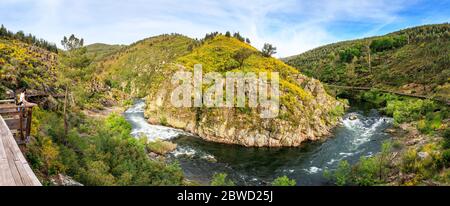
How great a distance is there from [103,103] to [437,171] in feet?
243

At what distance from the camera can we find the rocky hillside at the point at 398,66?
8281cm

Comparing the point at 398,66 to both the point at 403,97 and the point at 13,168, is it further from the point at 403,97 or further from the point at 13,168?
the point at 13,168

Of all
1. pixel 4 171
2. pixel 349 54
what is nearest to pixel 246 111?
pixel 4 171

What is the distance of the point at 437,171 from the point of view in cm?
2988

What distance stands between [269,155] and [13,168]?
3608cm

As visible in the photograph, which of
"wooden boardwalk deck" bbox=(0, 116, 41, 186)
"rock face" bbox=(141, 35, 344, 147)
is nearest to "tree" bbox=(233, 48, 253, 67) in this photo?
"rock face" bbox=(141, 35, 344, 147)

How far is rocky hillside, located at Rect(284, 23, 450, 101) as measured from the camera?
272 ft

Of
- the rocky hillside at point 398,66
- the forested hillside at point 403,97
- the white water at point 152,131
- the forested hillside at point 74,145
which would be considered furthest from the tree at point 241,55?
the rocky hillside at point 398,66

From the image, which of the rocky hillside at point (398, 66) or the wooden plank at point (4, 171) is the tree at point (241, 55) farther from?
the wooden plank at point (4, 171)

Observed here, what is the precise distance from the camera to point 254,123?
49.1 metres

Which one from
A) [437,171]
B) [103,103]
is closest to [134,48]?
[103,103]

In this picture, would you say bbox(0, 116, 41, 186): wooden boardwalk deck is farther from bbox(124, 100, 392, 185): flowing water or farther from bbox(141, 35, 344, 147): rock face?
bbox(141, 35, 344, 147): rock face

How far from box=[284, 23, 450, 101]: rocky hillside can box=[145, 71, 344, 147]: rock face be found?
93.3ft

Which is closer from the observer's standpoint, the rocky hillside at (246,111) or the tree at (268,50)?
the rocky hillside at (246,111)
